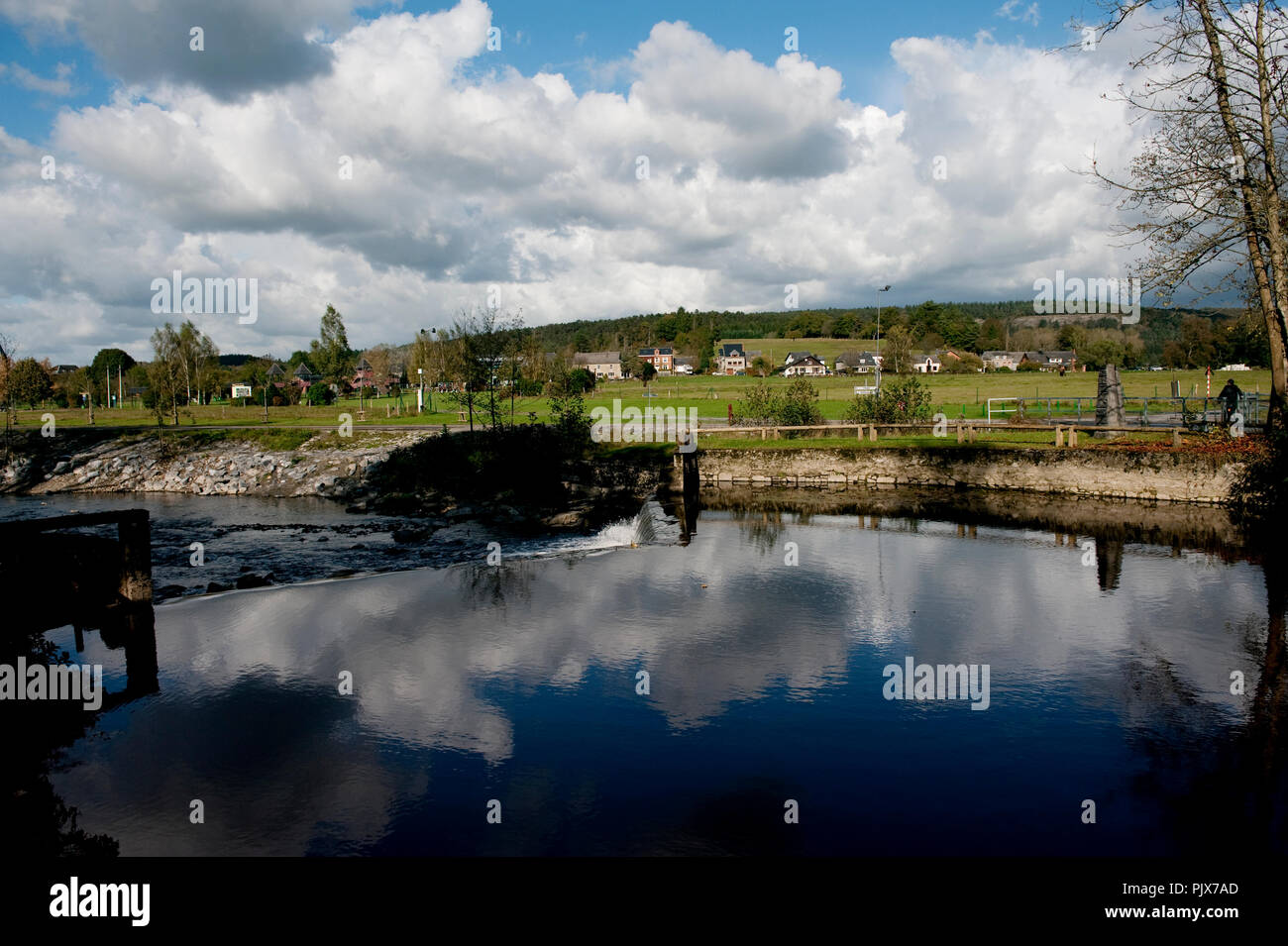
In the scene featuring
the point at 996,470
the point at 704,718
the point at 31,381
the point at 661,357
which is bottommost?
the point at 704,718

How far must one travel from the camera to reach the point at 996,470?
33.0 meters

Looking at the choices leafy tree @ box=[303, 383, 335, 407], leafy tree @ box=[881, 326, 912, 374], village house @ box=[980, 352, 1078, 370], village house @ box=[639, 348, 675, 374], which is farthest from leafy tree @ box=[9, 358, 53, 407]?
village house @ box=[980, 352, 1078, 370]

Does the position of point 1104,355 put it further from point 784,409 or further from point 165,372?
point 165,372

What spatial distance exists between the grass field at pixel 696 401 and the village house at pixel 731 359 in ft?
216

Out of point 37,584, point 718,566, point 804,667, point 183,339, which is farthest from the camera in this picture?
point 183,339

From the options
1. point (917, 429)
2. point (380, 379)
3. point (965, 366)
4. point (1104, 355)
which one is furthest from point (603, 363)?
point (917, 429)

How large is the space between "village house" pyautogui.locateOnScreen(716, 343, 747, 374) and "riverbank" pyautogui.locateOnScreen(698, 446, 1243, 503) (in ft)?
406

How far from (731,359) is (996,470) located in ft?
438

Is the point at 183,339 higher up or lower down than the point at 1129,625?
higher up

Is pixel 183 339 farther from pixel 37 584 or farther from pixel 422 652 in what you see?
pixel 422 652

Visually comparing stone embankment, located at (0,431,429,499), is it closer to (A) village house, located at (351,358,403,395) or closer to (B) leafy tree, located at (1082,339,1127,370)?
(A) village house, located at (351,358,403,395)
